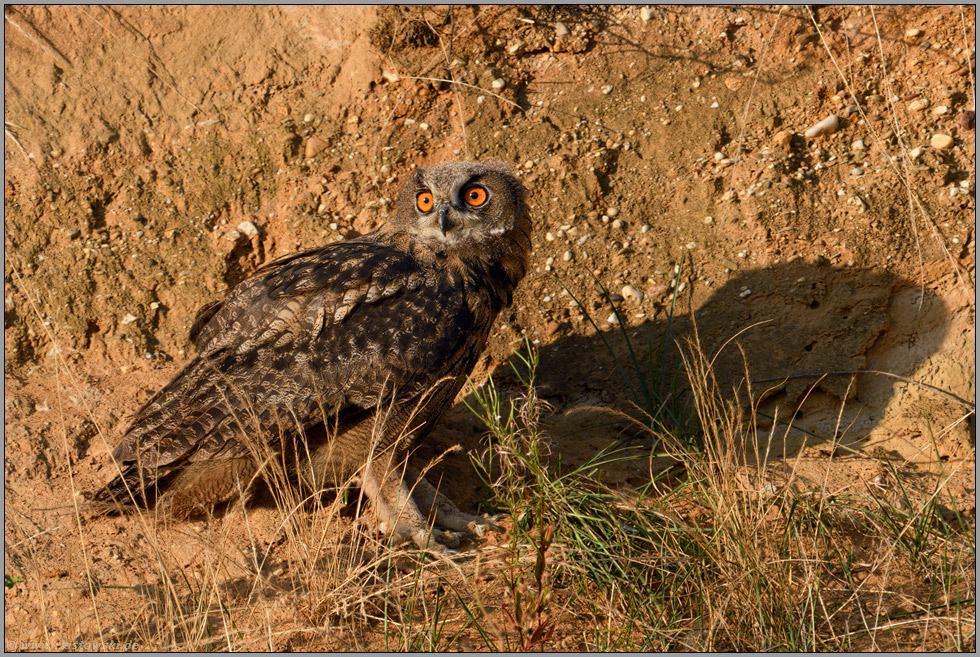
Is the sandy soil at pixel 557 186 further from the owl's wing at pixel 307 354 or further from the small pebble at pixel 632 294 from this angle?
the owl's wing at pixel 307 354

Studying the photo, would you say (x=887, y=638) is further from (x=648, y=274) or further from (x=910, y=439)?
(x=648, y=274)

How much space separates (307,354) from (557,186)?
243cm

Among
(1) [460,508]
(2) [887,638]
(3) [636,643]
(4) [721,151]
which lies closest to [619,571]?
(3) [636,643]

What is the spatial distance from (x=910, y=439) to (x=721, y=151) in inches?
86.3

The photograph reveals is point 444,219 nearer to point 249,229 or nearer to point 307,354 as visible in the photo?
point 307,354

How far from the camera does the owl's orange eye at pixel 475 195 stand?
420 cm

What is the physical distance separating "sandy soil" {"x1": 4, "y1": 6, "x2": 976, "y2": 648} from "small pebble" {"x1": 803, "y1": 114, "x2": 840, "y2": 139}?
0.21 ft

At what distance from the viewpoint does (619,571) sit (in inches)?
127

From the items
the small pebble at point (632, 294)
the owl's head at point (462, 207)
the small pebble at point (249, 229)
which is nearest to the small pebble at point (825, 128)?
the small pebble at point (632, 294)

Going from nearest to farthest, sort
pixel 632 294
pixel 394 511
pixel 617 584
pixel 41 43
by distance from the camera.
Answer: pixel 617 584
pixel 394 511
pixel 632 294
pixel 41 43

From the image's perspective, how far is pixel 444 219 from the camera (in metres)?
4.05

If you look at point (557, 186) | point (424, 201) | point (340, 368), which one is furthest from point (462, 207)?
point (557, 186)

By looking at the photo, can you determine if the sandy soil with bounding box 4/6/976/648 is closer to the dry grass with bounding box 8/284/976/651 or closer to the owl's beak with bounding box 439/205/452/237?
the dry grass with bounding box 8/284/976/651

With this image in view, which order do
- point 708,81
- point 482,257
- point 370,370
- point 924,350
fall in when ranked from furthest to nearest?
point 708,81
point 924,350
point 482,257
point 370,370
